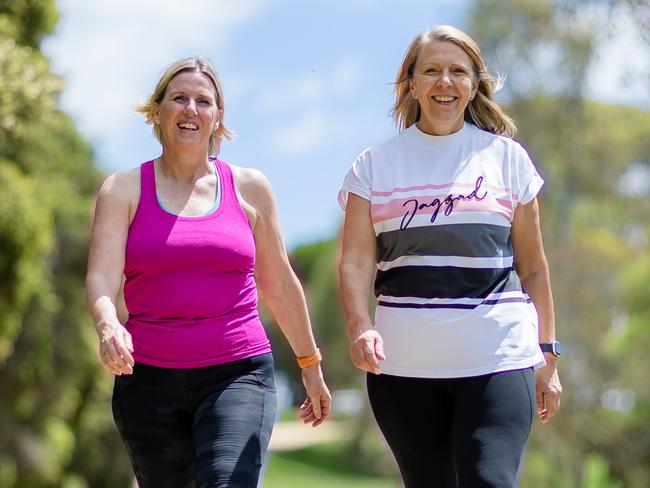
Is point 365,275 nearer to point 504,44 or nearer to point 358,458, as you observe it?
point 504,44

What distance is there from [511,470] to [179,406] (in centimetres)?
125

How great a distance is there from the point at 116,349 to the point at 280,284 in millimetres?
956

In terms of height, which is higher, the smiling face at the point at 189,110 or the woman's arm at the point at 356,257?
the smiling face at the point at 189,110

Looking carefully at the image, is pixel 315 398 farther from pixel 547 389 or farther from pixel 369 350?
pixel 547 389

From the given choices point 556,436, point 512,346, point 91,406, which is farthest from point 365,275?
point 556,436

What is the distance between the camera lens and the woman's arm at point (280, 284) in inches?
180

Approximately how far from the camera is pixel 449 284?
4.21m

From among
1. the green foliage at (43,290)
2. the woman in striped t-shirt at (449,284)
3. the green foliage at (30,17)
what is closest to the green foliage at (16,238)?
the green foliage at (43,290)

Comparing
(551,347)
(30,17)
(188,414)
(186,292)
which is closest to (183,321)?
(186,292)

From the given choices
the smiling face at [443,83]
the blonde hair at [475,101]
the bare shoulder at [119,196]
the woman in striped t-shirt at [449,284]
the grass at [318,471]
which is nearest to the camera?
the woman in striped t-shirt at [449,284]

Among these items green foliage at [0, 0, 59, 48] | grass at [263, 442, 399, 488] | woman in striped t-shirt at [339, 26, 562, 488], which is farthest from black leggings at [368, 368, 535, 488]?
grass at [263, 442, 399, 488]

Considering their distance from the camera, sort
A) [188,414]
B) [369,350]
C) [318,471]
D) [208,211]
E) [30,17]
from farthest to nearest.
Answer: [318,471]
[30,17]
[208,211]
[188,414]
[369,350]

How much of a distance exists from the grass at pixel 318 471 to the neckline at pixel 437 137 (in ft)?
143

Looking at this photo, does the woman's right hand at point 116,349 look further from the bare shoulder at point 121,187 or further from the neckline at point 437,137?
the neckline at point 437,137
